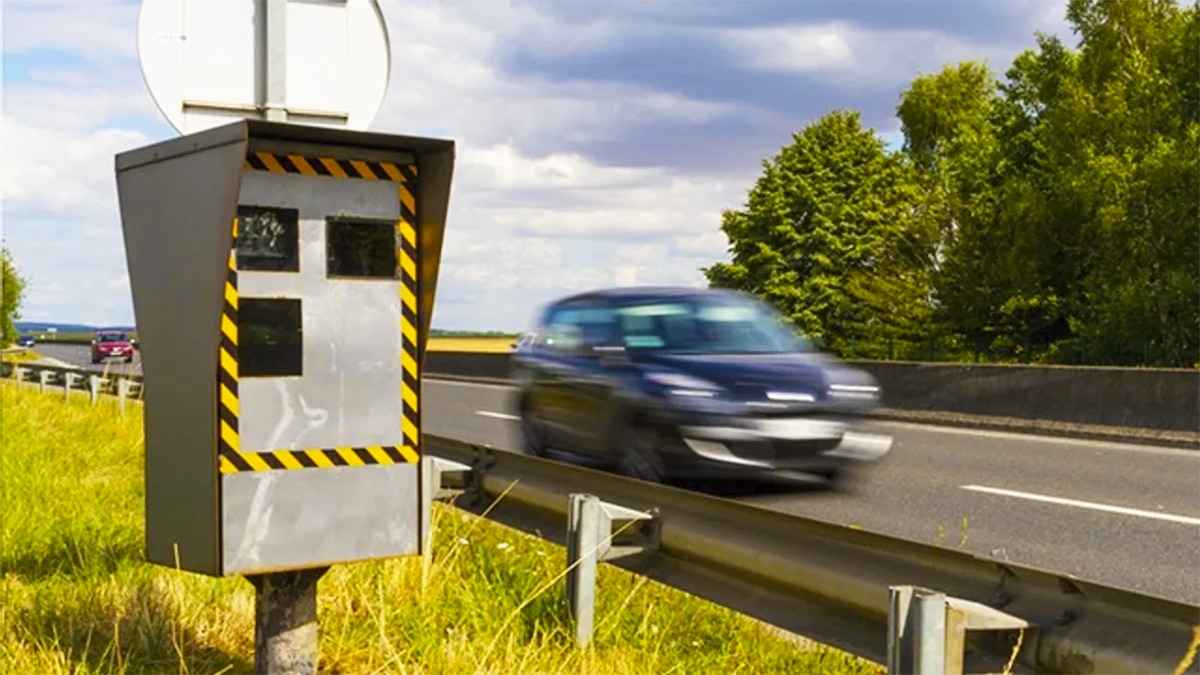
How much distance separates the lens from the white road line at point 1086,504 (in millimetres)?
10523

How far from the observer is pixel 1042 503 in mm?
11273

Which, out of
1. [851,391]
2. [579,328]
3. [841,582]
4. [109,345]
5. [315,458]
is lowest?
[109,345]

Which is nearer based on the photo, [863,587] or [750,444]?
[863,587]

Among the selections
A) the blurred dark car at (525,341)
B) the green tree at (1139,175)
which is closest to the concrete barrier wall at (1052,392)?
the blurred dark car at (525,341)

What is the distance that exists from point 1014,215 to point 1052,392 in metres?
36.9

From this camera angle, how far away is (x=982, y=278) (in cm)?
5766

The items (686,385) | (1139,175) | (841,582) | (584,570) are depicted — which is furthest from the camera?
(1139,175)

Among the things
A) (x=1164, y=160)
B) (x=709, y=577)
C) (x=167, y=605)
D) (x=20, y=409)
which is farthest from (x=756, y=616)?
(x=1164, y=160)

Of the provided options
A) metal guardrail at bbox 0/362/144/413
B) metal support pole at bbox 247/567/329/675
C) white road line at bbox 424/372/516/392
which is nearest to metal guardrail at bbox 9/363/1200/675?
metal support pole at bbox 247/567/329/675

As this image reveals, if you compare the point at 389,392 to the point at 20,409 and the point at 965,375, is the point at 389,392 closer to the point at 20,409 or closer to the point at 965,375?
the point at 20,409

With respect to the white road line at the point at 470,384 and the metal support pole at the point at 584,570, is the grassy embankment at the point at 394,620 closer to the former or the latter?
the metal support pole at the point at 584,570

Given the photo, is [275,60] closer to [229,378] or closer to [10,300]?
[229,378]

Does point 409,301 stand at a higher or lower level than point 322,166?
lower

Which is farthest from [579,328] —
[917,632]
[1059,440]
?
[917,632]
